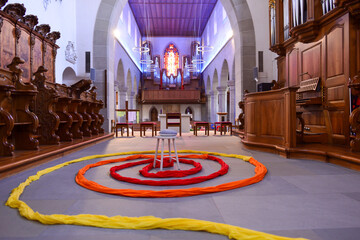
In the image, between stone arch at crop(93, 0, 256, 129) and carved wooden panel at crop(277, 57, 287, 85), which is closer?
carved wooden panel at crop(277, 57, 287, 85)

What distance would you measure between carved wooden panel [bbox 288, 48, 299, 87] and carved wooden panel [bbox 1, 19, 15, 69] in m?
6.15

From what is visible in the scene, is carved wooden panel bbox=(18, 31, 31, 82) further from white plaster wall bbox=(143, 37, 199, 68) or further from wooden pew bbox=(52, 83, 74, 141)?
white plaster wall bbox=(143, 37, 199, 68)

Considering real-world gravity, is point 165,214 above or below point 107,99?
below

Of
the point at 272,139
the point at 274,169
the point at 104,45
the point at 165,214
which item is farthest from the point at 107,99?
the point at 165,214

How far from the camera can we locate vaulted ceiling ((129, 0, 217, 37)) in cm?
1565

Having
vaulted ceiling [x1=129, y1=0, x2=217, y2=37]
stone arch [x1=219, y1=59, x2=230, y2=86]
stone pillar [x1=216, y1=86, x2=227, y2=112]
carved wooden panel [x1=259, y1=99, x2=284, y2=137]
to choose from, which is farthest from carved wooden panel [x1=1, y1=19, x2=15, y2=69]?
stone pillar [x1=216, y1=86, x2=227, y2=112]

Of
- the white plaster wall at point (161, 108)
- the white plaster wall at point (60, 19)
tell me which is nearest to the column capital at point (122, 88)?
the white plaster wall at point (60, 19)

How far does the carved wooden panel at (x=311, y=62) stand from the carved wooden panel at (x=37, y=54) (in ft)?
20.3

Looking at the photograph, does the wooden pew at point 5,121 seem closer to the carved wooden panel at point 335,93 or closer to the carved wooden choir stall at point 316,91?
the carved wooden choir stall at point 316,91


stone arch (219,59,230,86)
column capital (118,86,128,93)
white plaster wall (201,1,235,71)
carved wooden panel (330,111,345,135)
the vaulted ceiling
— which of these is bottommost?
carved wooden panel (330,111,345,135)

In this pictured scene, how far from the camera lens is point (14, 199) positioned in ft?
6.52

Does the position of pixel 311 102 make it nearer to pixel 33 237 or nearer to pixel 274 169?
pixel 274 169

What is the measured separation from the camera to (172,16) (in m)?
17.8

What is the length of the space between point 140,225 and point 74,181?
141cm
